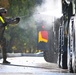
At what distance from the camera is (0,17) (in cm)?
1481

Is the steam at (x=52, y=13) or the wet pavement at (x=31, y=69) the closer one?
the wet pavement at (x=31, y=69)

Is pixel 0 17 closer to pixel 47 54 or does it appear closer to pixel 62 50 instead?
pixel 62 50

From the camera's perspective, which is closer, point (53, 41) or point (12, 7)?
point (53, 41)

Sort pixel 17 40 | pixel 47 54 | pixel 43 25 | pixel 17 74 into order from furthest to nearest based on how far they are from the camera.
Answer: pixel 17 40, pixel 47 54, pixel 43 25, pixel 17 74

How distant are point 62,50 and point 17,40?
137 feet

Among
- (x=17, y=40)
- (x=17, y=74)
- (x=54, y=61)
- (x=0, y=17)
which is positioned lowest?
(x=17, y=40)

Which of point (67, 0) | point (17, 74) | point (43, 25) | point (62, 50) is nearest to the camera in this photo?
point (17, 74)

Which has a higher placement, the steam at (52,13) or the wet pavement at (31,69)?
the steam at (52,13)

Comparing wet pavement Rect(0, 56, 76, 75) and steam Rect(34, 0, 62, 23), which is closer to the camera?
wet pavement Rect(0, 56, 76, 75)

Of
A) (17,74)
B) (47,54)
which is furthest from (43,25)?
(17,74)

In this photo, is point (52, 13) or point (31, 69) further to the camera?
point (52, 13)

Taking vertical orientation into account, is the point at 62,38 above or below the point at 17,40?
above

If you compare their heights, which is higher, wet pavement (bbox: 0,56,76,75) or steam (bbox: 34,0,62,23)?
steam (bbox: 34,0,62,23)

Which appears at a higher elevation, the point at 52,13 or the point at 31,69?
the point at 52,13
